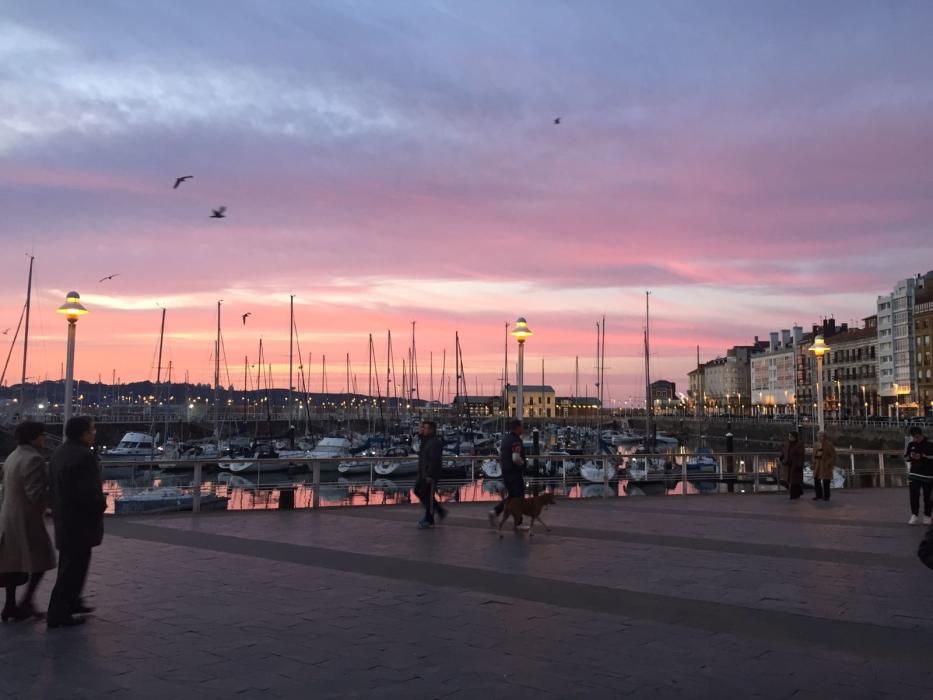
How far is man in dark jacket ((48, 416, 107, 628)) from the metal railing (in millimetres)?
7106

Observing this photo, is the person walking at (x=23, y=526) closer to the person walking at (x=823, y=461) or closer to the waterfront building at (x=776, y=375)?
the person walking at (x=823, y=461)

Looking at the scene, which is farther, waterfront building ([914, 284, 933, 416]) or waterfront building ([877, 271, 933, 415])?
waterfront building ([877, 271, 933, 415])

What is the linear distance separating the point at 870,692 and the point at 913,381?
4840 inches

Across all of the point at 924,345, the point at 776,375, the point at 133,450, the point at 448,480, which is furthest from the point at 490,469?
the point at 776,375

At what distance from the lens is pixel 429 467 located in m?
13.7

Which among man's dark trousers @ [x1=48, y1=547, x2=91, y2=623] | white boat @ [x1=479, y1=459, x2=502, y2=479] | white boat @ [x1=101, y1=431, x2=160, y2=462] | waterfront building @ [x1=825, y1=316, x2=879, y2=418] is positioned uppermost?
waterfront building @ [x1=825, y1=316, x2=879, y2=418]

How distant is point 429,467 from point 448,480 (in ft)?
25.8

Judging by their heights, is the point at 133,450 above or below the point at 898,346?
below

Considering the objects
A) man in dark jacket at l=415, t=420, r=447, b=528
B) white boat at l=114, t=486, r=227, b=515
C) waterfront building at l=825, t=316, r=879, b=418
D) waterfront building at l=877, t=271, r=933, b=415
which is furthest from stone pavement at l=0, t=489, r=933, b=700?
waterfront building at l=825, t=316, r=879, b=418

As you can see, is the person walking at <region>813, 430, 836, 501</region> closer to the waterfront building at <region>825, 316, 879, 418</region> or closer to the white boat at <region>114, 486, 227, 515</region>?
the white boat at <region>114, 486, 227, 515</region>

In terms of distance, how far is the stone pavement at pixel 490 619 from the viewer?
5.65 meters

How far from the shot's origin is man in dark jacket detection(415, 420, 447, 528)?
13.7 meters

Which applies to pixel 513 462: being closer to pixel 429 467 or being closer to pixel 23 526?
pixel 429 467

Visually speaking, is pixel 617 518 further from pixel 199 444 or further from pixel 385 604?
pixel 199 444
